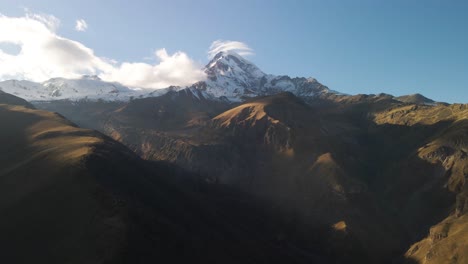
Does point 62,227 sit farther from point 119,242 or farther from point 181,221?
point 181,221

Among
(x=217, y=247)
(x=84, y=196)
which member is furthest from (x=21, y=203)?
(x=217, y=247)

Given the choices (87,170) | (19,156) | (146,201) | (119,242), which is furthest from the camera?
(19,156)

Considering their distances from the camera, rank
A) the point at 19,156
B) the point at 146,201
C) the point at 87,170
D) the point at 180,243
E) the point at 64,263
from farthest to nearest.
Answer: the point at 19,156 → the point at 146,201 → the point at 87,170 → the point at 180,243 → the point at 64,263

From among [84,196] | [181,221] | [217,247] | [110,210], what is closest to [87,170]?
[84,196]

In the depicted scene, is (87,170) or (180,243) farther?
(87,170)

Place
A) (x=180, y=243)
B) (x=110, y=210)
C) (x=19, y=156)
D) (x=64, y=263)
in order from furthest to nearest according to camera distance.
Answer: (x=19, y=156) < (x=180, y=243) < (x=110, y=210) < (x=64, y=263)

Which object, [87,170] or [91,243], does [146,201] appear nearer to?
[87,170]

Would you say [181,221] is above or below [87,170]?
below

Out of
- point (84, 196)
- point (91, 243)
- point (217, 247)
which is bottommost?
point (217, 247)

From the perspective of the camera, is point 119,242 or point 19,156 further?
point 19,156
